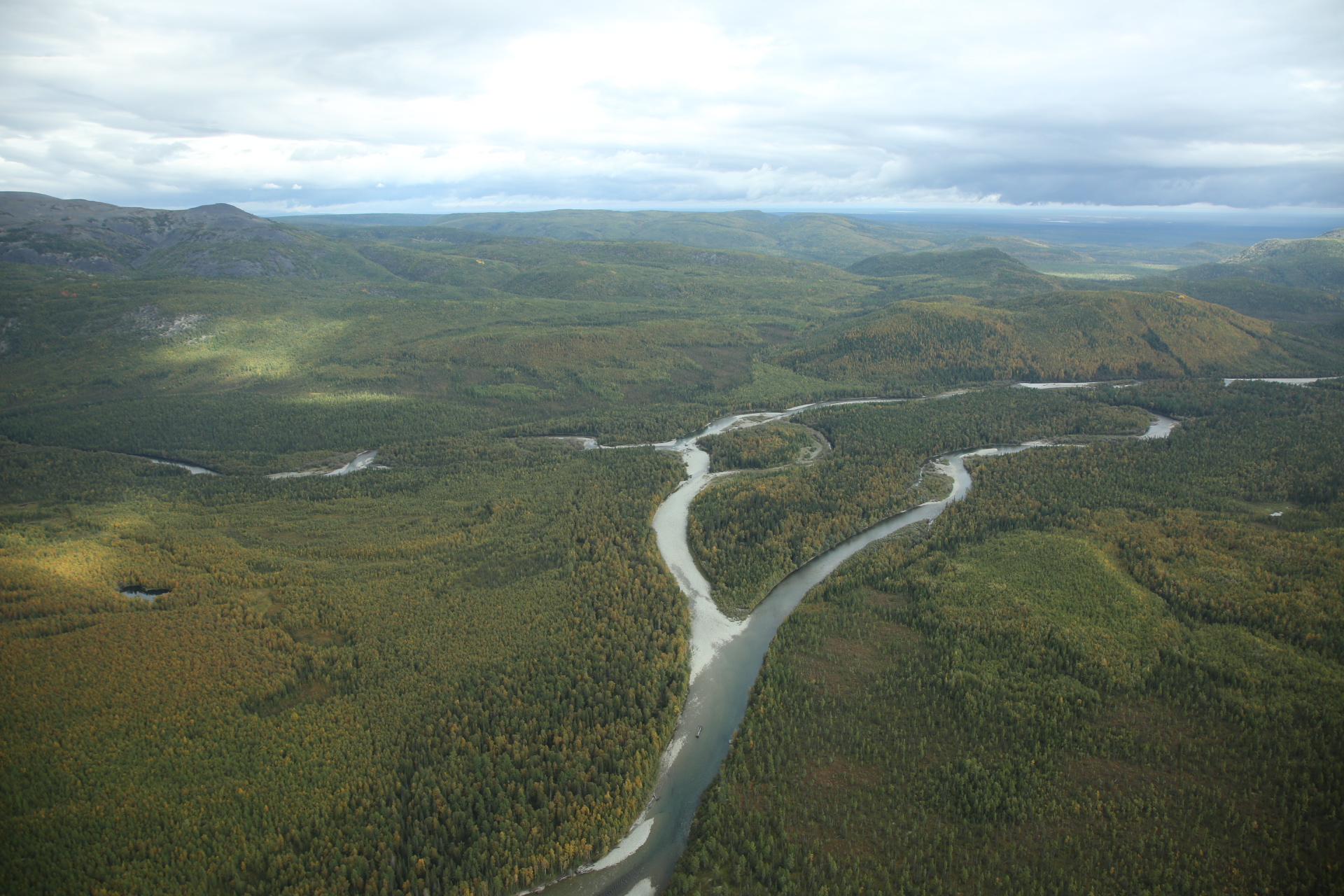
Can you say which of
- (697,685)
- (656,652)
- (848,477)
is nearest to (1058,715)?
(697,685)

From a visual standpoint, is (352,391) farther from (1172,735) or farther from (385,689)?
(1172,735)

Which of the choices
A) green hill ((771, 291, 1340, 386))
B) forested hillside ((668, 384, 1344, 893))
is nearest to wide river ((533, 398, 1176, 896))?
forested hillside ((668, 384, 1344, 893))

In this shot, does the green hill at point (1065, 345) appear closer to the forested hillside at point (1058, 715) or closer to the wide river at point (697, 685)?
the wide river at point (697, 685)

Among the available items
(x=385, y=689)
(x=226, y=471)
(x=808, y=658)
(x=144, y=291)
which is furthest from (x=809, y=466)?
(x=144, y=291)

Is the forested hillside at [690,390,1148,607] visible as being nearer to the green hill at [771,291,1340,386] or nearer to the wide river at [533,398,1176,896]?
the wide river at [533,398,1176,896]

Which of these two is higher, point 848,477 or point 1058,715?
point 848,477

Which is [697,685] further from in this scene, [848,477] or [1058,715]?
[848,477]
